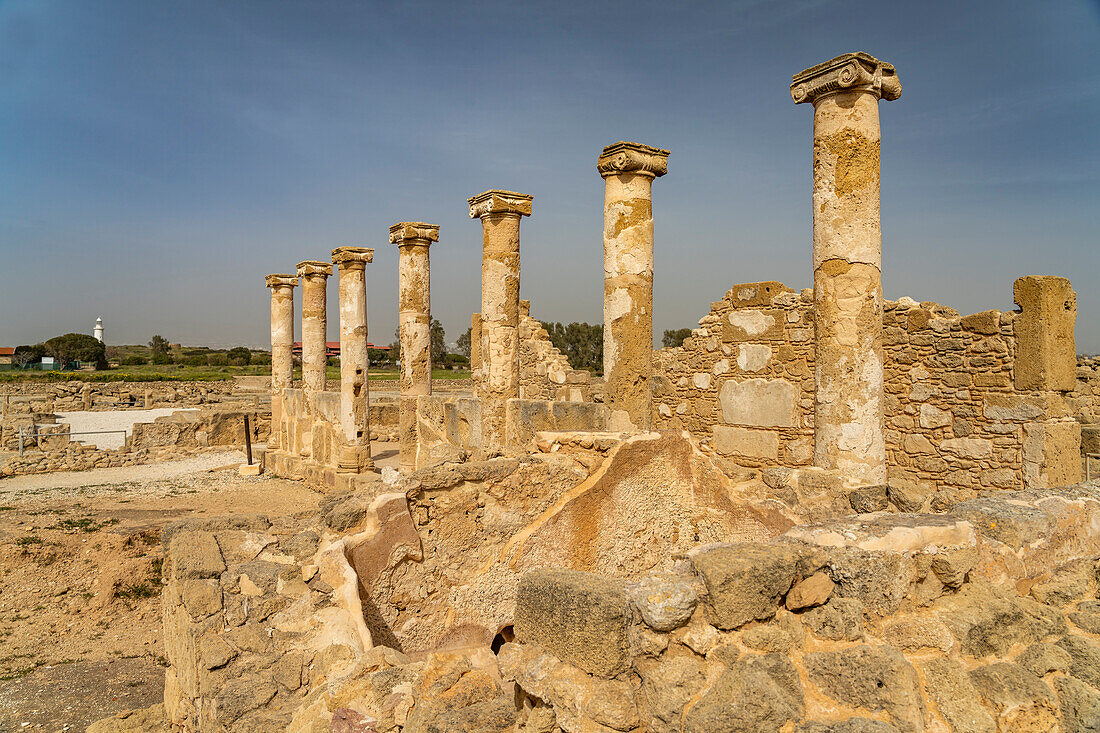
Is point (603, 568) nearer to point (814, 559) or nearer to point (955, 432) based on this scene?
point (814, 559)

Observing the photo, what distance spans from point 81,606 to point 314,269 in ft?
32.9

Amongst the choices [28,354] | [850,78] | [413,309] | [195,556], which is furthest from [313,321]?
[28,354]

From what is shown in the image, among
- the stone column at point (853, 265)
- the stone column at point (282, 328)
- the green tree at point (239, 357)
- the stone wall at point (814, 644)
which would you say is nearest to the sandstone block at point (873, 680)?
the stone wall at point (814, 644)

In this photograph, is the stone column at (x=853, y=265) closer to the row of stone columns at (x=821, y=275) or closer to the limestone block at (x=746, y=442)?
the row of stone columns at (x=821, y=275)

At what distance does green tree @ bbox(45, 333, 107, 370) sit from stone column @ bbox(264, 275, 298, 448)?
207ft

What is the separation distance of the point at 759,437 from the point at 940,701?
7.05 metres

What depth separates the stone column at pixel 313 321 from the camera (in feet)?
52.2

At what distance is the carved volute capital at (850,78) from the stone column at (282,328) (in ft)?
46.7

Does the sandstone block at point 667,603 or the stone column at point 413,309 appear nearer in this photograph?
the sandstone block at point 667,603

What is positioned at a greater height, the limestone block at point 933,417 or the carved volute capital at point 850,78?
the carved volute capital at point 850,78

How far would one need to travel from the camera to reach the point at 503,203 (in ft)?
30.1

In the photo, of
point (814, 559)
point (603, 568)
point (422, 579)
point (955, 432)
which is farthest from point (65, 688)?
point (955, 432)

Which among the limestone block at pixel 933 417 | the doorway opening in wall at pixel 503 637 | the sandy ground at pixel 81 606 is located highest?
the limestone block at pixel 933 417

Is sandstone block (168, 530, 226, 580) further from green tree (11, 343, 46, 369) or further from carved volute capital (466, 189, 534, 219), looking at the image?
green tree (11, 343, 46, 369)
